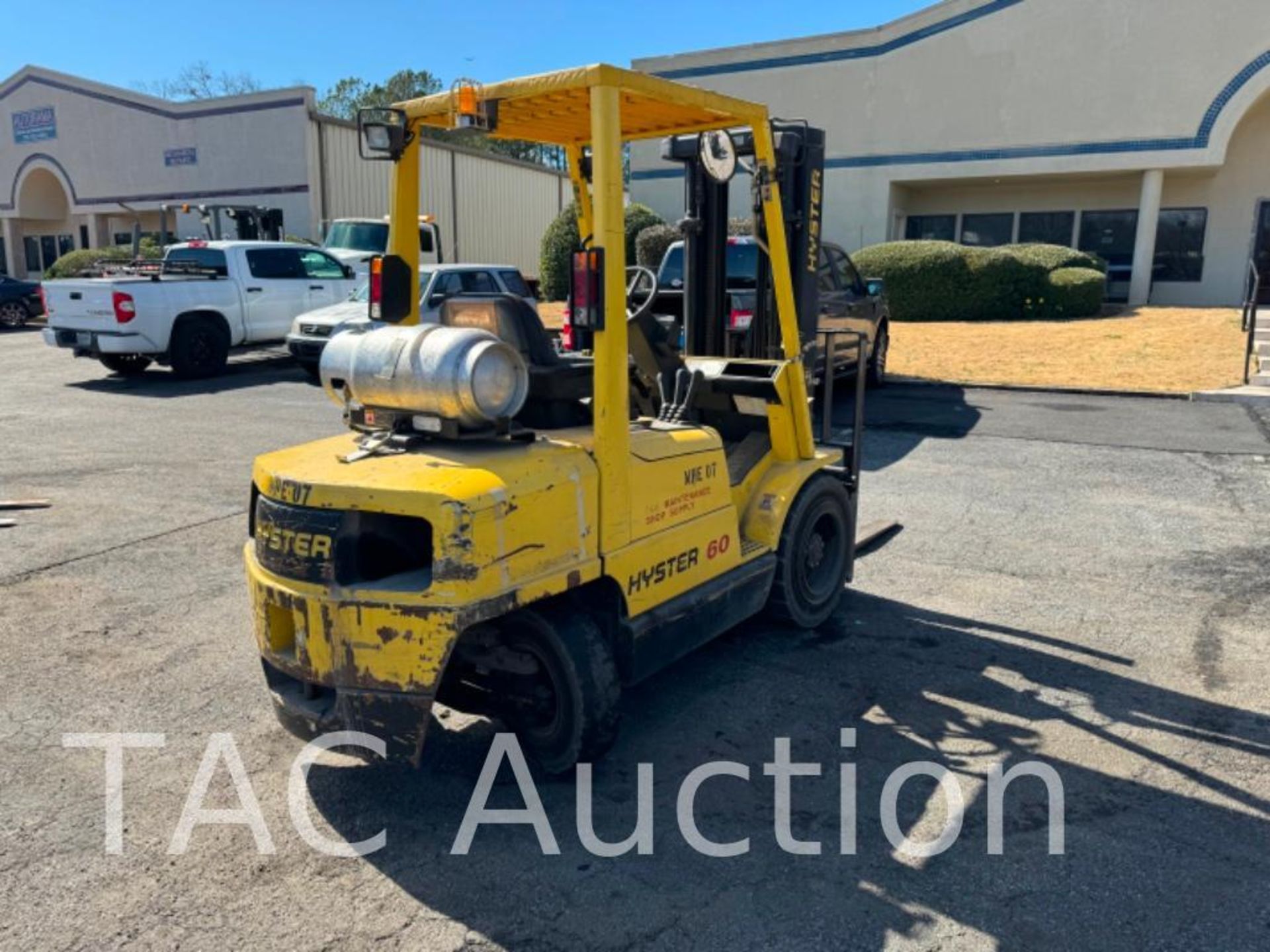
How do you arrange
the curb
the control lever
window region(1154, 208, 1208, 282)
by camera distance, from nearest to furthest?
the control lever, the curb, window region(1154, 208, 1208, 282)

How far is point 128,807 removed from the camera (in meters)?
3.59

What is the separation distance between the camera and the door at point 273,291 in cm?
1550

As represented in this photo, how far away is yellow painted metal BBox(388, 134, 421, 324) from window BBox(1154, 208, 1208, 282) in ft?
76.5

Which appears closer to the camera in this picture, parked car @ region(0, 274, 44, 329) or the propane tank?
the propane tank

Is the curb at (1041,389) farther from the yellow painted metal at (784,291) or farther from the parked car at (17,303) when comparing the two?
the parked car at (17,303)

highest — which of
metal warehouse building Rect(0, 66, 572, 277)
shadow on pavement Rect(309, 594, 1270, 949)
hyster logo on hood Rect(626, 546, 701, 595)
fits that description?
metal warehouse building Rect(0, 66, 572, 277)

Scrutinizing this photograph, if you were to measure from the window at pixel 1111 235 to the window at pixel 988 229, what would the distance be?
1711 mm

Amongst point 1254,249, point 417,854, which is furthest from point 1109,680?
point 1254,249

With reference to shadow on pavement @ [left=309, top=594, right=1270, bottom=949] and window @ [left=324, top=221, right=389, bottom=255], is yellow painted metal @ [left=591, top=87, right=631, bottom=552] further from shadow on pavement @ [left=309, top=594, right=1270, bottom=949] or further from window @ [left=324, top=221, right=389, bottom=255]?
window @ [left=324, top=221, right=389, bottom=255]

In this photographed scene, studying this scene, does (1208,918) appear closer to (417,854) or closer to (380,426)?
(417,854)

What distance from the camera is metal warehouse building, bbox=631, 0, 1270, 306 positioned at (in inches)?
815

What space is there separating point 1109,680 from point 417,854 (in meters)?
3.30

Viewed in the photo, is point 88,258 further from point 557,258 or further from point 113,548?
point 113,548

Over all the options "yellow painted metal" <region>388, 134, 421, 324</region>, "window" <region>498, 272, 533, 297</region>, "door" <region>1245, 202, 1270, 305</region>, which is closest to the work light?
"yellow painted metal" <region>388, 134, 421, 324</region>
